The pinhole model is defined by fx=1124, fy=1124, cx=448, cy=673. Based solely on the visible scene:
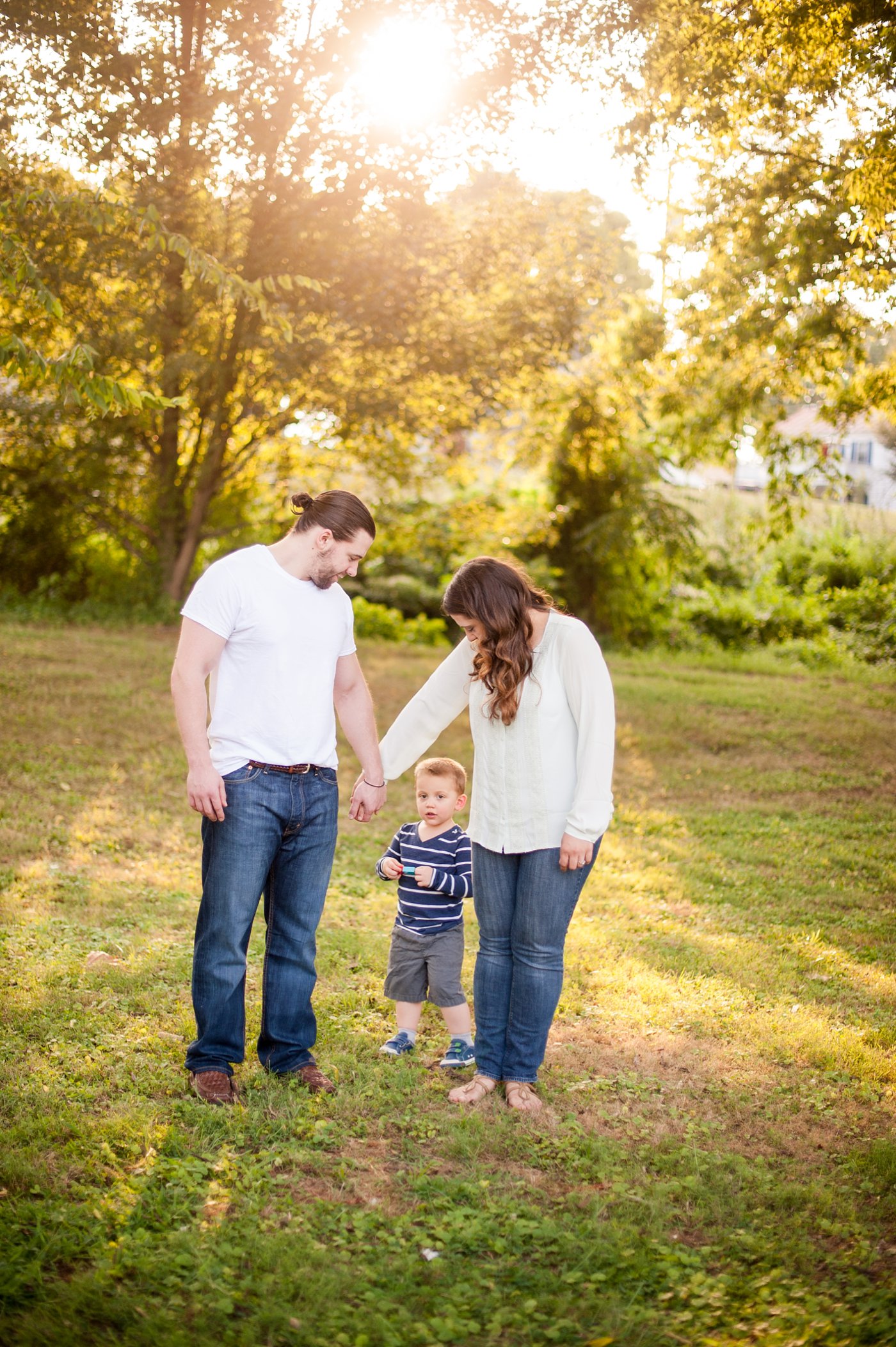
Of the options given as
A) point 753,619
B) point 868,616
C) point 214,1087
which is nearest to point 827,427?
point 753,619

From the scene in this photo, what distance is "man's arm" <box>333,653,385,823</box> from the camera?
13.3 feet

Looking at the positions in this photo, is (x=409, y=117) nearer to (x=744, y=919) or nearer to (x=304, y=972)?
(x=744, y=919)

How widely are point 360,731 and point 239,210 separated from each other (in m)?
9.05

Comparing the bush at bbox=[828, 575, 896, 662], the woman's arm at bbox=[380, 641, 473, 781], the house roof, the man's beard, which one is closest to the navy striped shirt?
the woman's arm at bbox=[380, 641, 473, 781]

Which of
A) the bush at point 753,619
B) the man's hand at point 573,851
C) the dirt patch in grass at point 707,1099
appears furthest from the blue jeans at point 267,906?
the bush at point 753,619

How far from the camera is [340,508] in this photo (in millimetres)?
3699

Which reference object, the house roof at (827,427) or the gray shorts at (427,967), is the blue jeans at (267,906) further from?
the house roof at (827,427)

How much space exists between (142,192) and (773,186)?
5.34 m

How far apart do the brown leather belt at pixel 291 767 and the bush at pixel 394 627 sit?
12504mm

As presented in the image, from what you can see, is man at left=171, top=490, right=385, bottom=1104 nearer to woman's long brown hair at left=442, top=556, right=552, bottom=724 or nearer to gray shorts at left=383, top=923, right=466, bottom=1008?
woman's long brown hair at left=442, top=556, right=552, bottom=724

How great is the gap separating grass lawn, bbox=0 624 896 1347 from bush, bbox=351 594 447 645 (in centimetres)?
918

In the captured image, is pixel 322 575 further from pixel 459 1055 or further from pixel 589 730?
pixel 459 1055

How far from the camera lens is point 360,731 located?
4133 millimetres

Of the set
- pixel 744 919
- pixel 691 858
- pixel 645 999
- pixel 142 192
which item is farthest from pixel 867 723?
pixel 142 192
